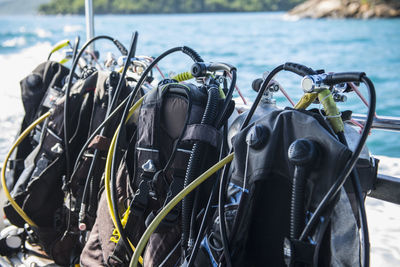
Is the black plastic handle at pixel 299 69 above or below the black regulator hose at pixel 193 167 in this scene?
above

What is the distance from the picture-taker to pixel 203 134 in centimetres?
116

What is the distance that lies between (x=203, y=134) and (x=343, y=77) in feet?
1.25

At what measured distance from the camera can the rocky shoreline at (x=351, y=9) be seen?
27625 millimetres

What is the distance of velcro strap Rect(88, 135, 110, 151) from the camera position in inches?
60.8

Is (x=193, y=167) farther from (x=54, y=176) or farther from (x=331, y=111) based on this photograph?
(x=54, y=176)

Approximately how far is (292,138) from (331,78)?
146 millimetres

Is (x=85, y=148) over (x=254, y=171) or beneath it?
beneath

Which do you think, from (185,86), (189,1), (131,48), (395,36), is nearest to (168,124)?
(185,86)

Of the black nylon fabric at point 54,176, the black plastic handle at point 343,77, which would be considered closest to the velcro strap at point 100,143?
the black nylon fabric at point 54,176

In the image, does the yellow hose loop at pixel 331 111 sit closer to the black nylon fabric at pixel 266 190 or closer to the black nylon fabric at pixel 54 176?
the black nylon fabric at pixel 266 190

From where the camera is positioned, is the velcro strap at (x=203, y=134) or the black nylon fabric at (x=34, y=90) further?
the black nylon fabric at (x=34, y=90)

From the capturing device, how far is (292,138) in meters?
0.95

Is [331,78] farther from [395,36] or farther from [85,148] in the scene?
[395,36]

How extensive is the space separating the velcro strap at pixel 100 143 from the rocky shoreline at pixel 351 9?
93.7ft
